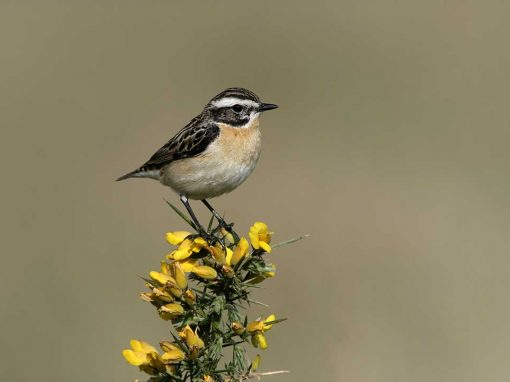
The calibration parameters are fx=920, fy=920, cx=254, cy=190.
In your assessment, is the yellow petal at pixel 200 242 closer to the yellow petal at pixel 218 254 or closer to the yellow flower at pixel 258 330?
the yellow petal at pixel 218 254

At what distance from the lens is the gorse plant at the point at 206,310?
3.38m

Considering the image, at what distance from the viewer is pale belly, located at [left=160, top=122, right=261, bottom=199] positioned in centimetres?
627

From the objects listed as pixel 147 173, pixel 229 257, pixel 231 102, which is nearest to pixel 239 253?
pixel 229 257

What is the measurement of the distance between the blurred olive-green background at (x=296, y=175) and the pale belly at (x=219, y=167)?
8.49 feet

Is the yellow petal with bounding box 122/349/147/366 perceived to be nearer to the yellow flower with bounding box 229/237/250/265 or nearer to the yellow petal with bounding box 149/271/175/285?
the yellow petal with bounding box 149/271/175/285

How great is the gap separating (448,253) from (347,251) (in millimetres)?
1236

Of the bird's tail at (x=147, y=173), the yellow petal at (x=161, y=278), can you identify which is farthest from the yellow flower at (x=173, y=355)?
the bird's tail at (x=147, y=173)

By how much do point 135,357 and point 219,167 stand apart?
297 cm

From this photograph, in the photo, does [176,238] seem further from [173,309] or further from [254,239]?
[173,309]

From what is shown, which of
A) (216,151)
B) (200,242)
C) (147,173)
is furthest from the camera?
(147,173)

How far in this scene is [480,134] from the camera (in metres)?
14.8

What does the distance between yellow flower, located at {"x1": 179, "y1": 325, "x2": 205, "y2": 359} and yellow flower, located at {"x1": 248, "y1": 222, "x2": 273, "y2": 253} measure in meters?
0.50

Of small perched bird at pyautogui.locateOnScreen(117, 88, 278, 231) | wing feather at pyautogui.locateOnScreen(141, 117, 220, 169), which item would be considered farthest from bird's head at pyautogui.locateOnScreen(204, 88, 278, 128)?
wing feather at pyautogui.locateOnScreen(141, 117, 220, 169)

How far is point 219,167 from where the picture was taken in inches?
248
